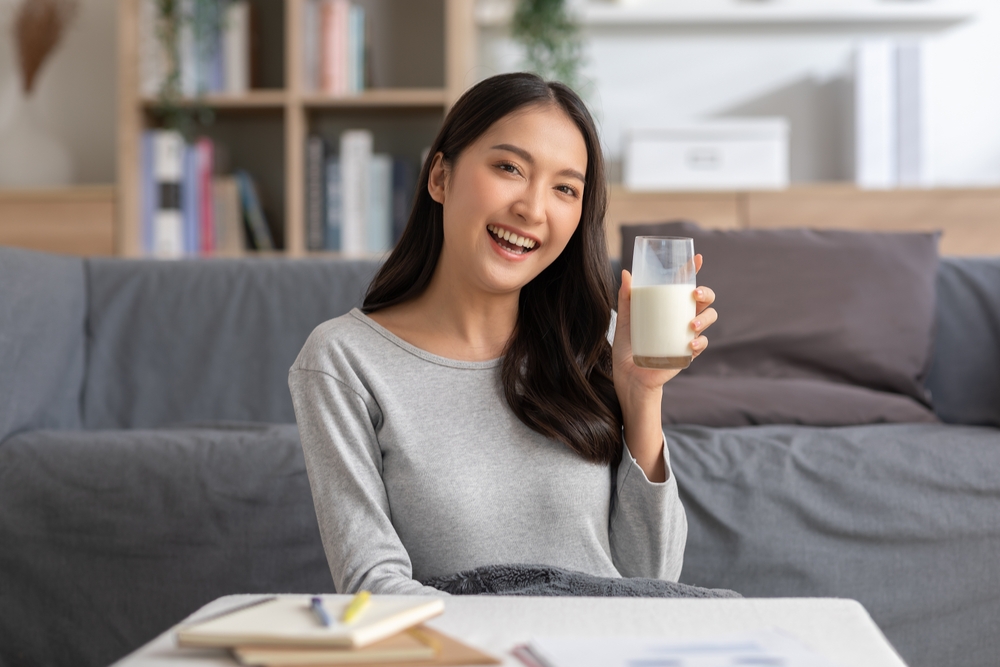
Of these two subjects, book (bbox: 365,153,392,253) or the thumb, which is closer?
the thumb

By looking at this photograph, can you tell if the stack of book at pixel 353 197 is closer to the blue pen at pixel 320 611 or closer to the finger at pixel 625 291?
the finger at pixel 625 291

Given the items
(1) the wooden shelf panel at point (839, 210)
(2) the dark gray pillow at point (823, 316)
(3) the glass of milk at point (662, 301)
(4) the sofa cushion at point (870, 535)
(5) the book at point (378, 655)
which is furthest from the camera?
(1) the wooden shelf panel at point (839, 210)

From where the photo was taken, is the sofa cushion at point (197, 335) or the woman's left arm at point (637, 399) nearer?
the woman's left arm at point (637, 399)

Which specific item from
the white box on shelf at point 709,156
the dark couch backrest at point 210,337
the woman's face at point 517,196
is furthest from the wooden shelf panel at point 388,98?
the woman's face at point 517,196

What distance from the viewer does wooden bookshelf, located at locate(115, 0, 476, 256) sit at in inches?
121

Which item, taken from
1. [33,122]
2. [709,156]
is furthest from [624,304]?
[33,122]

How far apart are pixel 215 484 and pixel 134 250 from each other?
1715 millimetres

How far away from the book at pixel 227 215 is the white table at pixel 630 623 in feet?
8.26

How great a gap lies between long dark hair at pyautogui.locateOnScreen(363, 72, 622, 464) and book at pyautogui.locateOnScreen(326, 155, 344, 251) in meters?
1.88

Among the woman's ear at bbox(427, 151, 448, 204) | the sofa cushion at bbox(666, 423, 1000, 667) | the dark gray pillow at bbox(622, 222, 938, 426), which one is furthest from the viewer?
the dark gray pillow at bbox(622, 222, 938, 426)

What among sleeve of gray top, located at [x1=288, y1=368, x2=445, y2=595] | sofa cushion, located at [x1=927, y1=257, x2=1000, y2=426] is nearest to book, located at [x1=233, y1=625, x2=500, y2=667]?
sleeve of gray top, located at [x1=288, y1=368, x2=445, y2=595]

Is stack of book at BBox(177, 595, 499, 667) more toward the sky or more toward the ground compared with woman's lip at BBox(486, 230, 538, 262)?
more toward the ground

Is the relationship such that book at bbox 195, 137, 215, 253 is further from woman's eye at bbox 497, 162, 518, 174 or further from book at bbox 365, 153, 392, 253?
woman's eye at bbox 497, 162, 518, 174

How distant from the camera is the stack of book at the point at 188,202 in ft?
10.1
